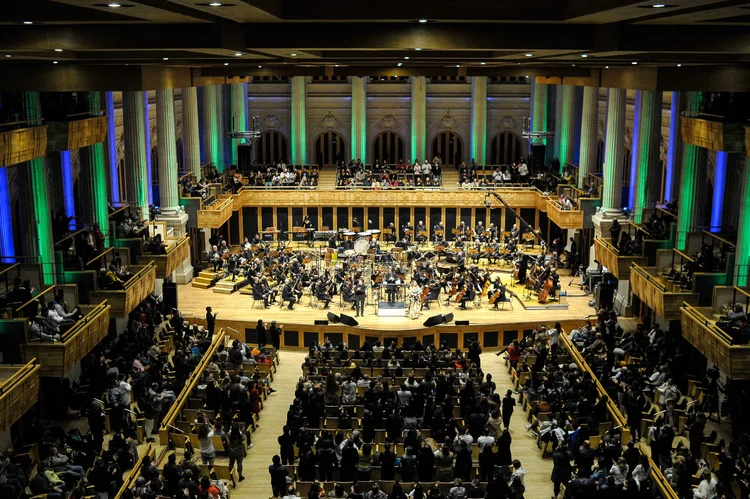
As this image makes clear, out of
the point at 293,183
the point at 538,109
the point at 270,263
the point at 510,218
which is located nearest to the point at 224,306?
the point at 270,263

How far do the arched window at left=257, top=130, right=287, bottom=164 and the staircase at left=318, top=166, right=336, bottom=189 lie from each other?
282cm

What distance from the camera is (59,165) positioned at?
24.4 metres

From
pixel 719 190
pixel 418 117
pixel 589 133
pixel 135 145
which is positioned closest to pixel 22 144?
pixel 135 145

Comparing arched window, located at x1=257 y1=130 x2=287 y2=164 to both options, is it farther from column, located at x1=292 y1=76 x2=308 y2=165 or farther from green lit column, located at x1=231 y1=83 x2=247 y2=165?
green lit column, located at x1=231 y1=83 x2=247 y2=165

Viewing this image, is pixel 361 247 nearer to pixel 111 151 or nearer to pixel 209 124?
pixel 111 151

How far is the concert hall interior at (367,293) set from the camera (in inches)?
480

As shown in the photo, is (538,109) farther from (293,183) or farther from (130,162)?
(130,162)

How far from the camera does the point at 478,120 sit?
4631 cm

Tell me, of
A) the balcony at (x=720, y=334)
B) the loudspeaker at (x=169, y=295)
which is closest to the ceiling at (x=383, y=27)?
the balcony at (x=720, y=334)

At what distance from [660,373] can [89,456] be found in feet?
42.8

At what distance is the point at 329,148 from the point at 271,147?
3187mm

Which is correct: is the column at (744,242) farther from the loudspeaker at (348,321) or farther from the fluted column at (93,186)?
the fluted column at (93,186)

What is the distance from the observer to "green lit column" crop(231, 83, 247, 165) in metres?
44.9

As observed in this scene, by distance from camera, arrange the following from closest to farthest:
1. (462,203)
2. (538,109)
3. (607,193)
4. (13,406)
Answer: (13,406), (607,193), (462,203), (538,109)
